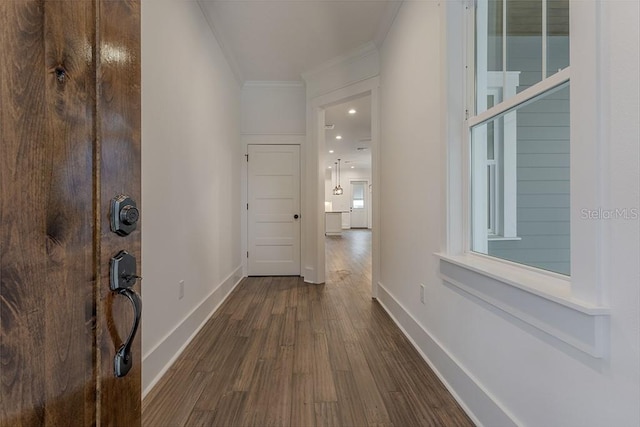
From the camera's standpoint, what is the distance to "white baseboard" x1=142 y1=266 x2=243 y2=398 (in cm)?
165

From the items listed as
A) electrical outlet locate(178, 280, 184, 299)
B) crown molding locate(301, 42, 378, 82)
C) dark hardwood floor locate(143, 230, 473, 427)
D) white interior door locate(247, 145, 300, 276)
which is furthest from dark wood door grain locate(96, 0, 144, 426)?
white interior door locate(247, 145, 300, 276)

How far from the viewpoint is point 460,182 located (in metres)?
1.70

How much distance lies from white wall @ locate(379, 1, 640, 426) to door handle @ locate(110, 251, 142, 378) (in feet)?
3.91

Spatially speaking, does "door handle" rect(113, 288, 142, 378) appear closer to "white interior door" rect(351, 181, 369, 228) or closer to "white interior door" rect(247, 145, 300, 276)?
"white interior door" rect(247, 145, 300, 276)

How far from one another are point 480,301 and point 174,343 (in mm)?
1907

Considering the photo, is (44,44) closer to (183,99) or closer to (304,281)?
(183,99)

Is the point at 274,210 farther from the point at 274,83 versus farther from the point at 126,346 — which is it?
the point at 126,346

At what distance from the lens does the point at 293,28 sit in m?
2.96

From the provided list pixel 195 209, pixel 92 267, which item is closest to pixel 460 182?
pixel 92 267

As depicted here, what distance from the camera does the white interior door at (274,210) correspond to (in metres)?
4.32

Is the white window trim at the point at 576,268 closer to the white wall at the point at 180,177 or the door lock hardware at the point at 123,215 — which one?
the door lock hardware at the point at 123,215

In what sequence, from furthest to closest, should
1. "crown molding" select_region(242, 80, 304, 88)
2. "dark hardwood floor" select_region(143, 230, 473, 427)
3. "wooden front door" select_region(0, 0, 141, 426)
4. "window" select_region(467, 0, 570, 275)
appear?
"crown molding" select_region(242, 80, 304, 88), "dark hardwood floor" select_region(143, 230, 473, 427), "window" select_region(467, 0, 570, 275), "wooden front door" select_region(0, 0, 141, 426)

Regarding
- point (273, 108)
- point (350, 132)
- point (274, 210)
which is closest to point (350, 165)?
point (350, 132)

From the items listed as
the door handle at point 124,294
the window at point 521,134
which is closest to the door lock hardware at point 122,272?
the door handle at point 124,294
